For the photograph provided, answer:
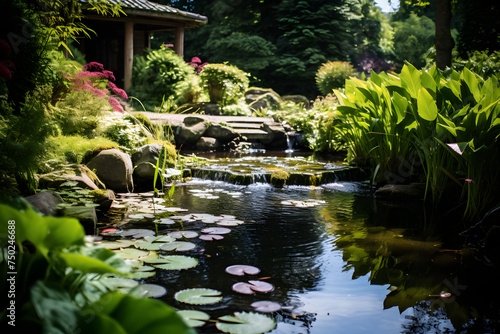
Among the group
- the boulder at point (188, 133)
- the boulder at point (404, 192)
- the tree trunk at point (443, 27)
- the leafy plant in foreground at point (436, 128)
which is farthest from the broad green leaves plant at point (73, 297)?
the boulder at point (188, 133)

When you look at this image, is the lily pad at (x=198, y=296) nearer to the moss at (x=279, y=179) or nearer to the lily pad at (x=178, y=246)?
the lily pad at (x=178, y=246)

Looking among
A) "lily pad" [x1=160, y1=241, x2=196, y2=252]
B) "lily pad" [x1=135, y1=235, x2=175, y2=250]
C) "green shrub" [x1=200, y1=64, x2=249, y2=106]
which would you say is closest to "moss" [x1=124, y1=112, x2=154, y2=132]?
"lily pad" [x1=135, y1=235, x2=175, y2=250]

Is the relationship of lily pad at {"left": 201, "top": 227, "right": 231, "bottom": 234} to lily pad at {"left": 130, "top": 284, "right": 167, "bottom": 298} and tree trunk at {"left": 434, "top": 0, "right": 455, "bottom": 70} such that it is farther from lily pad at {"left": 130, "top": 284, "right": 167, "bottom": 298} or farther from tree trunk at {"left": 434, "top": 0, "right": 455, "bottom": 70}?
tree trunk at {"left": 434, "top": 0, "right": 455, "bottom": 70}

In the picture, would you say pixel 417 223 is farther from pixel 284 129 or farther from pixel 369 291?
pixel 284 129

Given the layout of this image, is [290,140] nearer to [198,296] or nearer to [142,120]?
[142,120]

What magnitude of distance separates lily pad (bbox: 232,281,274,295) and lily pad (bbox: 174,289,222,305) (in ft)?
0.41

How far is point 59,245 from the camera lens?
882mm

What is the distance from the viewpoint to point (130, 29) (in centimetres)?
1248

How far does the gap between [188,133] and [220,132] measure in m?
0.83

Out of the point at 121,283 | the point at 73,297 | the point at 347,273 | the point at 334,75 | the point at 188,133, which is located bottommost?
the point at 347,273

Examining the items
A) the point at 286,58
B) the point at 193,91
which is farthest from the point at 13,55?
the point at 286,58

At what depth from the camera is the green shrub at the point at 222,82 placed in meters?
12.5

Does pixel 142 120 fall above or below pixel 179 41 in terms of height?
below

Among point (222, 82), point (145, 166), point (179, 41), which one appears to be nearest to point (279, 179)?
point (145, 166)
